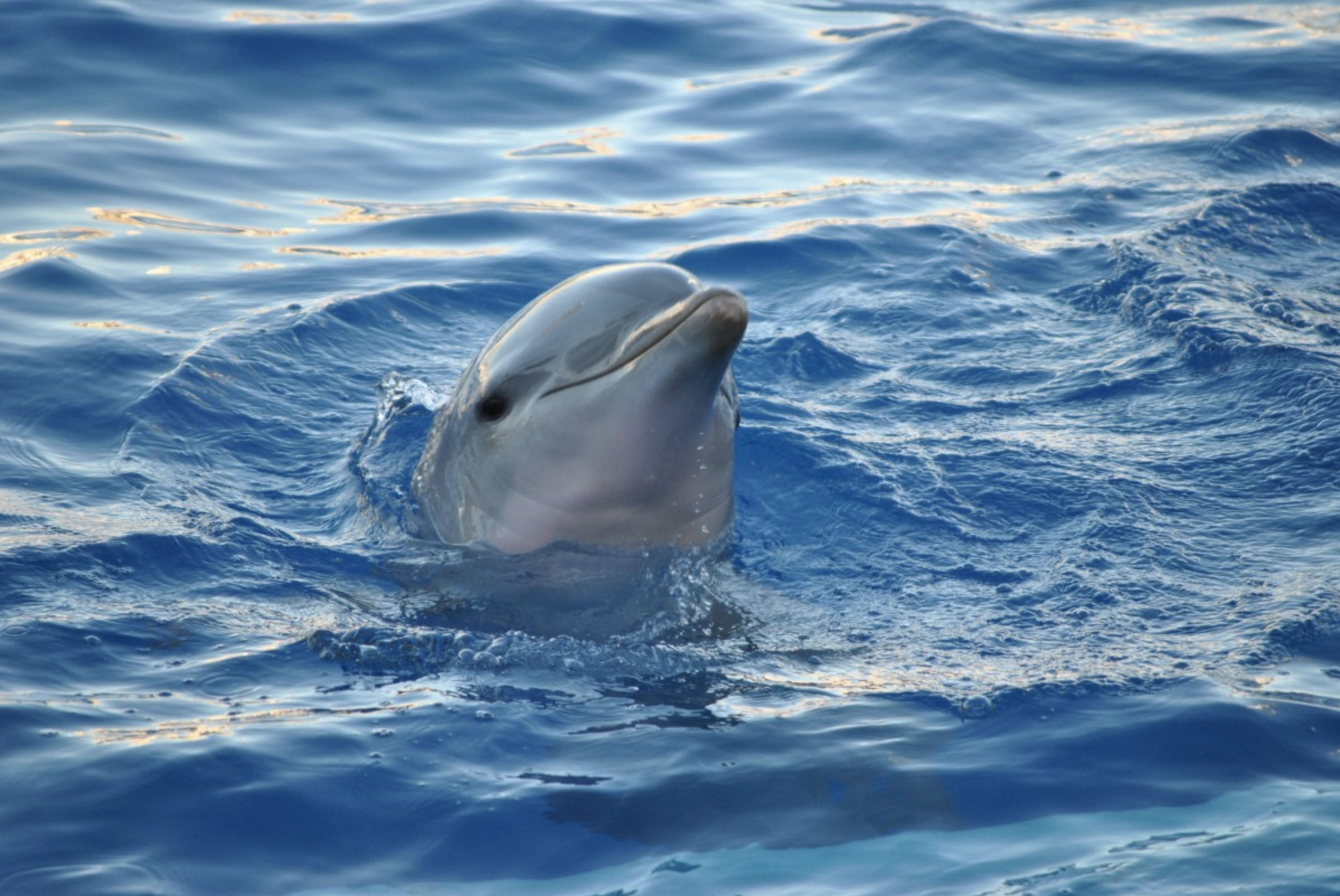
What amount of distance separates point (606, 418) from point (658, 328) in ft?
1.42

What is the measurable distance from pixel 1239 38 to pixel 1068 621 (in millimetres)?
11938

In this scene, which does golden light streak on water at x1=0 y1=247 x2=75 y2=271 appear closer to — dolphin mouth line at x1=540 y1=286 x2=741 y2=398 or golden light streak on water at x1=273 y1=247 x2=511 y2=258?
golden light streak on water at x1=273 y1=247 x2=511 y2=258

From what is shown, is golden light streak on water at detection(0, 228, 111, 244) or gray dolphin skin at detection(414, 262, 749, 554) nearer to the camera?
gray dolphin skin at detection(414, 262, 749, 554)

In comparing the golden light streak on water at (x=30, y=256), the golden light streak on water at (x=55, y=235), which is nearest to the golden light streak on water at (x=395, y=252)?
the golden light streak on water at (x=55, y=235)

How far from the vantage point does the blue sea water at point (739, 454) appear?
14.1 ft

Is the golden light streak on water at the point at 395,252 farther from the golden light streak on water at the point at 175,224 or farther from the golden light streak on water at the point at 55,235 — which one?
the golden light streak on water at the point at 55,235

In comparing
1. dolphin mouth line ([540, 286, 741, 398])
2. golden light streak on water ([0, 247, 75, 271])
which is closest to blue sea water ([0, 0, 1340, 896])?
golden light streak on water ([0, 247, 75, 271])

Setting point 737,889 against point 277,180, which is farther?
point 277,180

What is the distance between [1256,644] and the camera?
5250 mm

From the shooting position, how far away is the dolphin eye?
5.42 m

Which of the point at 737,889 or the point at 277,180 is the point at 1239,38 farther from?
the point at 737,889

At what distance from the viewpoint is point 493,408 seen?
5.47m

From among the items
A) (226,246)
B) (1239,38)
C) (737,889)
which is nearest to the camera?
(737,889)

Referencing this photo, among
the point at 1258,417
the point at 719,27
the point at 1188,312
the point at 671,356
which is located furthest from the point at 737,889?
the point at 719,27
